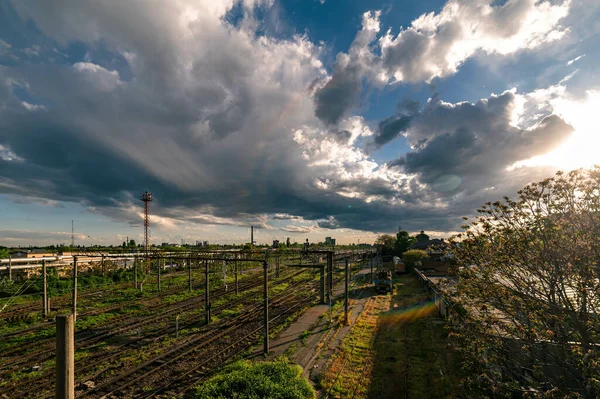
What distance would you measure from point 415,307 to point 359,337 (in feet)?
38.6

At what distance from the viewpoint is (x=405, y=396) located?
12070 millimetres

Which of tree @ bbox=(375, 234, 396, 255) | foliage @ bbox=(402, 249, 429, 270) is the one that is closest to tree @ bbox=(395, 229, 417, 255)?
tree @ bbox=(375, 234, 396, 255)

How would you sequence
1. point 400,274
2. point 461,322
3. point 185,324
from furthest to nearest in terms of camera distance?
point 400,274 → point 185,324 → point 461,322

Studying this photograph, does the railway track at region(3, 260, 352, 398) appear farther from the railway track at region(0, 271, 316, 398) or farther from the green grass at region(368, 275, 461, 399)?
the green grass at region(368, 275, 461, 399)

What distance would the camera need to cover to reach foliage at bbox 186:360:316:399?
10.4 m

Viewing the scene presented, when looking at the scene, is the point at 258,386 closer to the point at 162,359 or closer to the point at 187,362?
the point at 187,362

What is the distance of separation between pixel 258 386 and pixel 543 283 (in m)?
10.0

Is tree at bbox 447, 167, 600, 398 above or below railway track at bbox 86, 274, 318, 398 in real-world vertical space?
above

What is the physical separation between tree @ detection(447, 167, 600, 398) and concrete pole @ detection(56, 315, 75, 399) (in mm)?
8270

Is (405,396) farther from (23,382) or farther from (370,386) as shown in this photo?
(23,382)

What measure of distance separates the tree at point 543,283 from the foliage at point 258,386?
21.6ft

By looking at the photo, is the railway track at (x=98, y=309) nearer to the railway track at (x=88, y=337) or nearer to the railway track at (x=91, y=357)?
the railway track at (x=88, y=337)

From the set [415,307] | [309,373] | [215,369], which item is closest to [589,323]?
[309,373]

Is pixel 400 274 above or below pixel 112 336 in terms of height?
below
